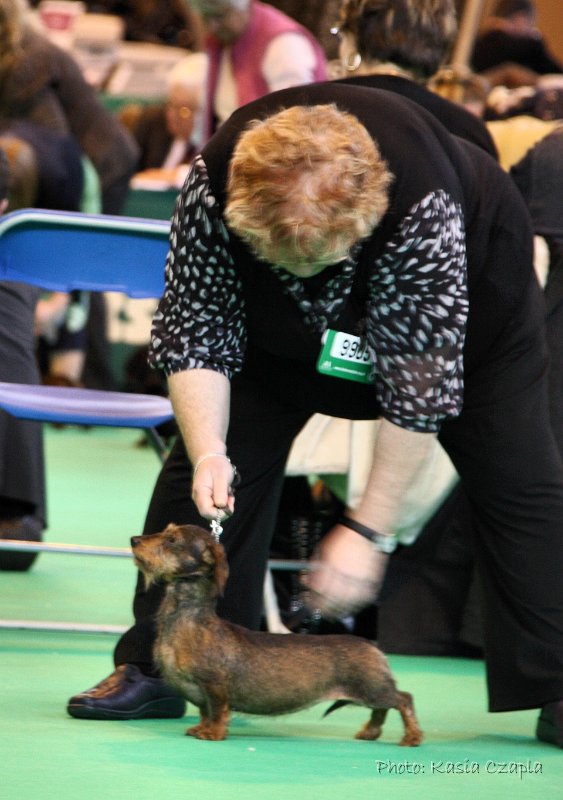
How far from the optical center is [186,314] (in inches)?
100

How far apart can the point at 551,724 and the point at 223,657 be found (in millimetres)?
690

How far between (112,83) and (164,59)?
1.82 feet

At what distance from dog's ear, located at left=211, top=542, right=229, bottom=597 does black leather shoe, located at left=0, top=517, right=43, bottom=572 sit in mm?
1782

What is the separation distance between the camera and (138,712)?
2.91m

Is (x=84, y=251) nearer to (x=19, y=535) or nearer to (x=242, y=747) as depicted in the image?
(x=19, y=535)

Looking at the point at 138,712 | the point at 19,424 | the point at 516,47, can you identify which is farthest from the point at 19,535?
the point at 516,47

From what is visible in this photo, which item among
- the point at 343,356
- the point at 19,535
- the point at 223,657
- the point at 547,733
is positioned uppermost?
the point at 343,356

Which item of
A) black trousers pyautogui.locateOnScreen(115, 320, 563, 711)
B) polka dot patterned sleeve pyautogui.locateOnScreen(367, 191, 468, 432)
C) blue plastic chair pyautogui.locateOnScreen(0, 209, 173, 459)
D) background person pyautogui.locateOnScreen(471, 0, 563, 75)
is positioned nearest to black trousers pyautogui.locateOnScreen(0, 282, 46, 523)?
blue plastic chair pyautogui.locateOnScreen(0, 209, 173, 459)

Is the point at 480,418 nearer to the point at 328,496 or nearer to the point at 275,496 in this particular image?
the point at 275,496

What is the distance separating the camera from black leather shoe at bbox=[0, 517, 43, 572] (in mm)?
4398

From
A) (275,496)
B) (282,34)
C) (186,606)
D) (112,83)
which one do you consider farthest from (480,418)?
(112,83)

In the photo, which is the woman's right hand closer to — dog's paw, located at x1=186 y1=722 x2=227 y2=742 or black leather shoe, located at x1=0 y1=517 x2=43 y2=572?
dog's paw, located at x1=186 y1=722 x2=227 y2=742

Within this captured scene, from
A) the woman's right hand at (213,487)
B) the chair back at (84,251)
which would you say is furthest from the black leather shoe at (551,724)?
the chair back at (84,251)

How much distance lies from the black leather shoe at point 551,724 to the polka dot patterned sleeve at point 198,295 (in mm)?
961
